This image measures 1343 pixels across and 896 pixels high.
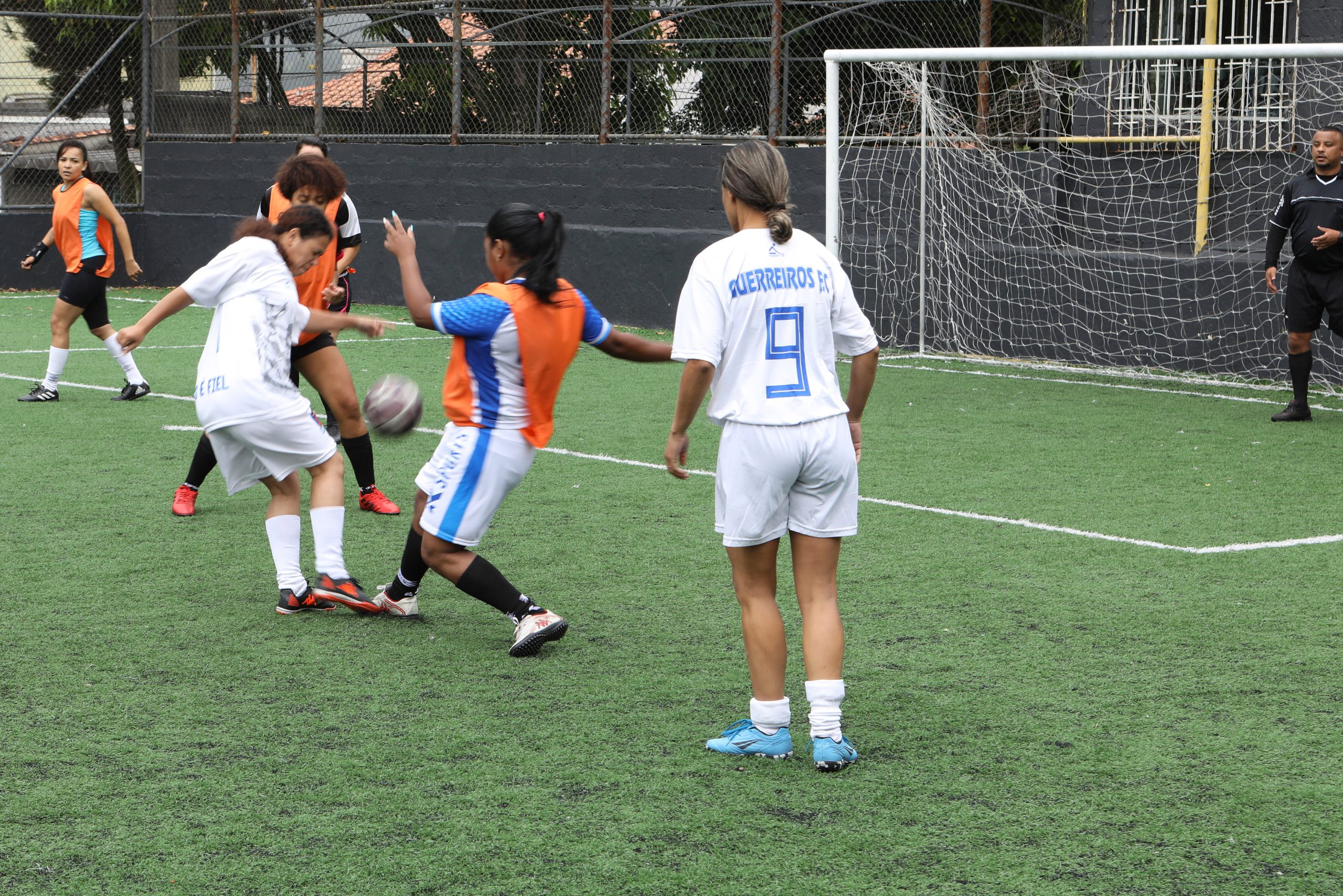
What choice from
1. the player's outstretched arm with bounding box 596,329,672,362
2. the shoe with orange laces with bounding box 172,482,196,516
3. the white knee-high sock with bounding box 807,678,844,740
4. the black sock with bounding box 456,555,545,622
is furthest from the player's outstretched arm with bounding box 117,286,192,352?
the white knee-high sock with bounding box 807,678,844,740

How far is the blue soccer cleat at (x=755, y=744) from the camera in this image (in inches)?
171

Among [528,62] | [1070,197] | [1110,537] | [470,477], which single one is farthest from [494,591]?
[528,62]

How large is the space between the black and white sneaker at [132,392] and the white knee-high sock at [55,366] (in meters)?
0.42

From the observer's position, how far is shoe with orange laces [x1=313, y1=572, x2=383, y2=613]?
589cm

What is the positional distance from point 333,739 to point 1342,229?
8.51 m

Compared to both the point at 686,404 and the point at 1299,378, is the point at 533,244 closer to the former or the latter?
the point at 686,404

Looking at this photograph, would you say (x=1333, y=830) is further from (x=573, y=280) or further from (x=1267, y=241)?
(x=573, y=280)

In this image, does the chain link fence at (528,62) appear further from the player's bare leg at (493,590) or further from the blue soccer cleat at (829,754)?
the blue soccer cleat at (829,754)

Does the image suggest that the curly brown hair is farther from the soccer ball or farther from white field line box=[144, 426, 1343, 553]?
the soccer ball

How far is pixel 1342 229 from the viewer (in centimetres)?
1056

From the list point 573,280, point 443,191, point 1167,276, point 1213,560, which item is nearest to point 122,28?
point 443,191

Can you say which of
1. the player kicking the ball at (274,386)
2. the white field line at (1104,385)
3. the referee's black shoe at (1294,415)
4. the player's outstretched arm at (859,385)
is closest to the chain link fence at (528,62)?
the white field line at (1104,385)

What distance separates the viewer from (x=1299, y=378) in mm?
10898

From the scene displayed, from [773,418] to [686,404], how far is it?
24 centimetres
